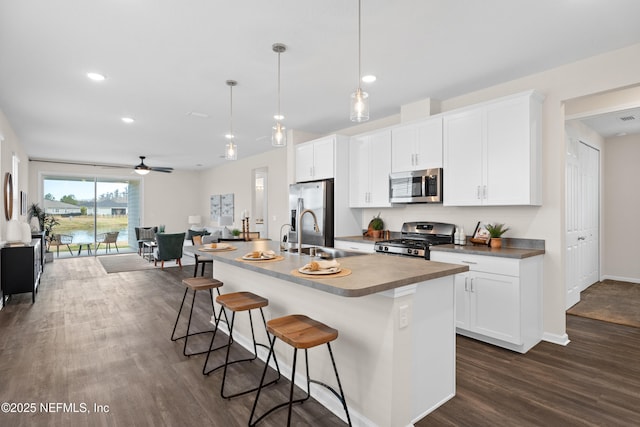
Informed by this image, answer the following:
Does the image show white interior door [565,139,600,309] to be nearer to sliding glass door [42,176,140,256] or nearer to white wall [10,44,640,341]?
white wall [10,44,640,341]

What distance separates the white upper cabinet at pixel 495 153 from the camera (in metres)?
3.19

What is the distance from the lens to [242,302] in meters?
2.55

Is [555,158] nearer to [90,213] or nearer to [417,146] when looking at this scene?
[417,146]

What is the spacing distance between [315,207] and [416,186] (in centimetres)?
156

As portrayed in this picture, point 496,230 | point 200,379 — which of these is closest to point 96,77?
point 200,379

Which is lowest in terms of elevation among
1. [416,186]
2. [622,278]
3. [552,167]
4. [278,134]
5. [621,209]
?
[622,278]

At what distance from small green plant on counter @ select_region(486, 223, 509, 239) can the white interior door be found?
3.99ft

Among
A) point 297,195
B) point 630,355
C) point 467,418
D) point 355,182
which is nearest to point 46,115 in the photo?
point 297,195

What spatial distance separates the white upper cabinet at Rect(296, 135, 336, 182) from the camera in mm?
4938

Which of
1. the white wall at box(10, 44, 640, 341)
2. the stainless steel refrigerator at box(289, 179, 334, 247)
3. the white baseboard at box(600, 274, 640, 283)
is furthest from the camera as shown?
the white baseboard at box(600, 274, 640, 283)

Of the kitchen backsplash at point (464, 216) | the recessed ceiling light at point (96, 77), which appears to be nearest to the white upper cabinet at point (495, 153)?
the kitchen backsplash at point (464, 216)

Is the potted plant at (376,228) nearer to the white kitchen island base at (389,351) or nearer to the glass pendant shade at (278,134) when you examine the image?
the glass pendant shade at (278,134)

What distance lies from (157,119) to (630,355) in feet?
20.4

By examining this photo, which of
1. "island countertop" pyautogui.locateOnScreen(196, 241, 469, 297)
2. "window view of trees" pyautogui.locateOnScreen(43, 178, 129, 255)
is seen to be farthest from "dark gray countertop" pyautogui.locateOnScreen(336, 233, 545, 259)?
"window view of trees" pyautogui.locateOnScreen(43, 178, 129, 255)
